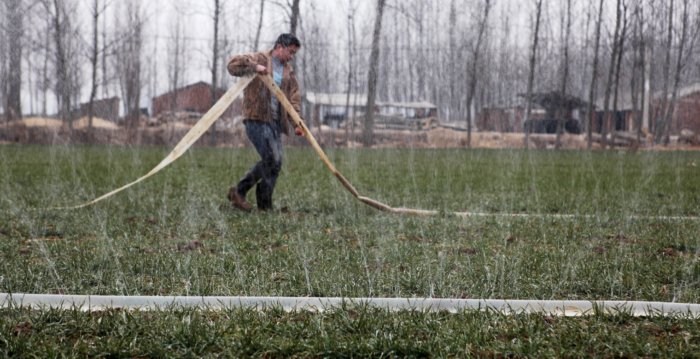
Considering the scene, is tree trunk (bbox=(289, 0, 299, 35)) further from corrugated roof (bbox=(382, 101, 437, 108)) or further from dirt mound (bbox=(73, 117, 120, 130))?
dirt mound (bbox=(73, 117, 120, 130))

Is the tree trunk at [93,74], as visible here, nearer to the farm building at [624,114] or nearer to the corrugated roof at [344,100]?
the corrugated roof at [344,100]

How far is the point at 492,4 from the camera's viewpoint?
50.2 feet

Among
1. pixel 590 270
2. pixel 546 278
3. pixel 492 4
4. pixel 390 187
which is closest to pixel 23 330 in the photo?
pixel 546 278

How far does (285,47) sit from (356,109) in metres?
18.8

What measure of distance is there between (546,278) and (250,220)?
2.92 meters

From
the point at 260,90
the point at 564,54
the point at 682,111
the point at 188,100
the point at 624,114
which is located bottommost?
the point at 260,90

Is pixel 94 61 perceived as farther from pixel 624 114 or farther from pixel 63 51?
pixel 624 114

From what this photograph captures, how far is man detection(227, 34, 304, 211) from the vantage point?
5.45 metres

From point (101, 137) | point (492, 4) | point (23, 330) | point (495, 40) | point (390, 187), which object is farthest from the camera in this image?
point (101, 137)

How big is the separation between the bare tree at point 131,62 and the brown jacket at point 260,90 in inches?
829

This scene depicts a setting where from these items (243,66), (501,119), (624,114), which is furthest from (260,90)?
(624,114)

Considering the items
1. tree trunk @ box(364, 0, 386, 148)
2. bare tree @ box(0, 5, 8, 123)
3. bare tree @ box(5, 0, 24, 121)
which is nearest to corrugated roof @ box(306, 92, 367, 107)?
tree trunk @ box(364, 0, 386, 148)

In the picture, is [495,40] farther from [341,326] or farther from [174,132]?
[174,132]

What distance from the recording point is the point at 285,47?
17.8 feet
